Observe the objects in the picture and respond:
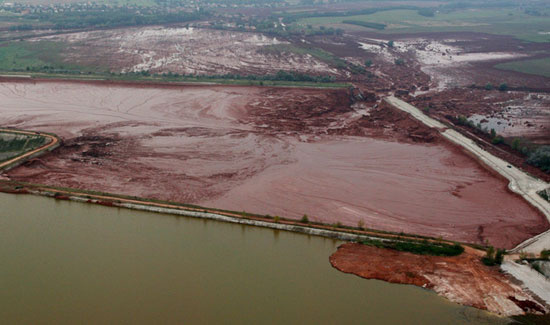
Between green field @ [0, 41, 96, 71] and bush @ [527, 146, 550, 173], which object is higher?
green field @ [0, 41, 96, 71]

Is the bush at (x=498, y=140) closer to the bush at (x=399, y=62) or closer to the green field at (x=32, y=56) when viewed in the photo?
the bush at (x=399, y=62)

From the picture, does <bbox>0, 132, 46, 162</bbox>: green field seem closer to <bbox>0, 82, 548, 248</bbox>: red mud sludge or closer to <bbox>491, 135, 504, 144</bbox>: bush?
<bbox>0, 82, 548, 248</bbox>: red mud sludge

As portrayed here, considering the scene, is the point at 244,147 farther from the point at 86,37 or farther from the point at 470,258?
the point at 86,37

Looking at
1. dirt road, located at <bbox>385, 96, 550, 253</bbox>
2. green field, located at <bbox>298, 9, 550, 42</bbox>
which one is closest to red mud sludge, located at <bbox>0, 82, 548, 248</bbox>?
dirt road, located at <bbox>385, 96, 550, 253</bbox>

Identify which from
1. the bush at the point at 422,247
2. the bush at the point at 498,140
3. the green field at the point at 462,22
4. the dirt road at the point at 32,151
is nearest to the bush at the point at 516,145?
the bush at the point at 498,140

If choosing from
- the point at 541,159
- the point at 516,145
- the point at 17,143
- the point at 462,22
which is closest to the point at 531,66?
the point at 516,145

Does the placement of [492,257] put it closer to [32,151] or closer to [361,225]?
[361,225]

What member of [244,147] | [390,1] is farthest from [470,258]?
[390,1]
